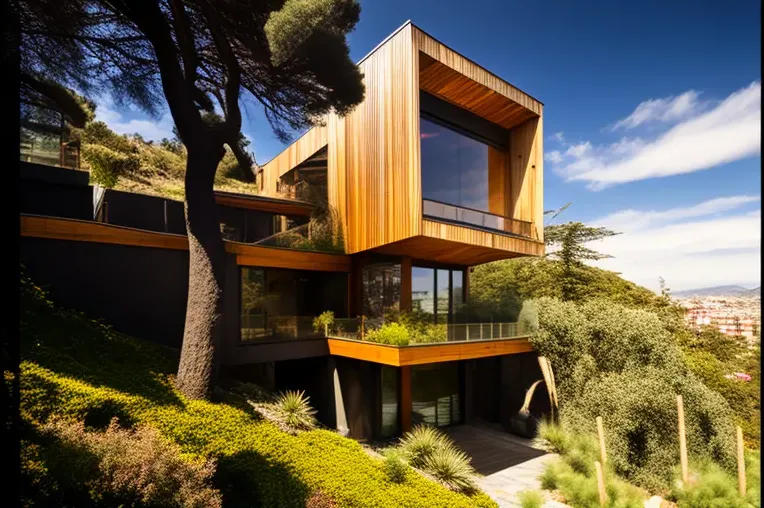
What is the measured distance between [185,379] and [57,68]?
8048 mm

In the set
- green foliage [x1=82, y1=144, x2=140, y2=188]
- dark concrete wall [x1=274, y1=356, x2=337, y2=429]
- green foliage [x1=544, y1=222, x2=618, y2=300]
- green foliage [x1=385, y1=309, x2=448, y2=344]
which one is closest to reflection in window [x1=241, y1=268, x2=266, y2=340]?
dark concrete wall [x1=274, y1=356, x2=337, y2=429]

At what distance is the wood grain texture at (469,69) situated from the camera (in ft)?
35.5

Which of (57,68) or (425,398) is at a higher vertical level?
(57,68)

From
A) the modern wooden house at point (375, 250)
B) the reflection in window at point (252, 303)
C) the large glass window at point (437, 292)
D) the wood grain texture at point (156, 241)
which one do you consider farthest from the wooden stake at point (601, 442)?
the reflection in window at point (252, 303)

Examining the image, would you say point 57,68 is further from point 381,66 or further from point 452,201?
point 452,201

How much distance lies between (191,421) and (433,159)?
982 centimetres

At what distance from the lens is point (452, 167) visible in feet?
43.1

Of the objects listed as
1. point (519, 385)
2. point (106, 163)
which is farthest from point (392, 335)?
point (106, 163)

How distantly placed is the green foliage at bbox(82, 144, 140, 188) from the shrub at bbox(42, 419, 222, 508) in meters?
14.1

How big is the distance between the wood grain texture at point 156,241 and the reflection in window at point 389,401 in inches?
152

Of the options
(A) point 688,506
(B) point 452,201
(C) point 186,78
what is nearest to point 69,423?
(C) point 186,78

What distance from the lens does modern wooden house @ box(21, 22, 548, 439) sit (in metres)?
9.77

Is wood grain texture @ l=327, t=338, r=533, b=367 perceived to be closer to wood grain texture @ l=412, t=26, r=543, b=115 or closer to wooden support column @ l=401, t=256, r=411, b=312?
wooden support column @ l=401, t=256, r=411, b=312

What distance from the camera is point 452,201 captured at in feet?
42.1
